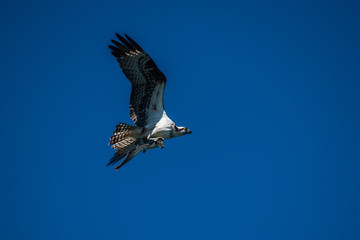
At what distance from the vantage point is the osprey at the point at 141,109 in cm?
930

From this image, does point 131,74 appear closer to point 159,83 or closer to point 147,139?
point 159,83

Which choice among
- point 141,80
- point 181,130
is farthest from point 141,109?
point 181,130

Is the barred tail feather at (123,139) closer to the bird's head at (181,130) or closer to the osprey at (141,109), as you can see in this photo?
the osprey at (141,109)

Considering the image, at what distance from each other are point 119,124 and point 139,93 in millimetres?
1014

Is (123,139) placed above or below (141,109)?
below

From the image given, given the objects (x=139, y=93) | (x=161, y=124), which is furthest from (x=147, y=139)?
(x=139, y=93)

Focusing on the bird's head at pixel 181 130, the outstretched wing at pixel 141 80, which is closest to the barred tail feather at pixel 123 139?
the outstretched wing at pixel 141 80

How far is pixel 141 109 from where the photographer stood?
989 centimetres

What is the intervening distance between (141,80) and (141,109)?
83cm

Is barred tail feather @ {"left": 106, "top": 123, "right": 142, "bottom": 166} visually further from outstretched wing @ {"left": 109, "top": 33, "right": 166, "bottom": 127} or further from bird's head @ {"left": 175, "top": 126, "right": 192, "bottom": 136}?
bird's head @ {"left": 175, "top": 126, "right": 192, "bottom": 136}

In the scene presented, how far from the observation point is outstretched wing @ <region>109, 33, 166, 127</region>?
30.4ft

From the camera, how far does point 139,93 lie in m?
9.72

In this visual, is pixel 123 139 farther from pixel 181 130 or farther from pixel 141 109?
pixel 181 130

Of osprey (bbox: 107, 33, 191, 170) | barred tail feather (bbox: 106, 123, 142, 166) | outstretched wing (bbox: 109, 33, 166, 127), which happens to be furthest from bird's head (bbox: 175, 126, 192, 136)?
barred tail feather (bbox: 106, 123, 142, 166)
